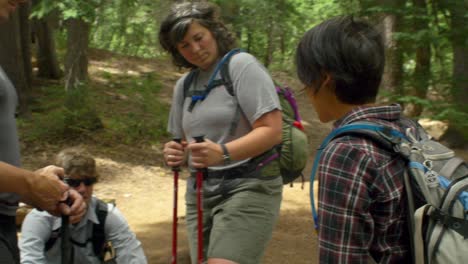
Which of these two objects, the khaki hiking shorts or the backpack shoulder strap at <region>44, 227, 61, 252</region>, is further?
the backpack shoulder strap at <region>44, 227, 61, 252</region>

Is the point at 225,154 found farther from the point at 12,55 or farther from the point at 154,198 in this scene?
the point at 12,55

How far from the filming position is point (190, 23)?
2.98 meters

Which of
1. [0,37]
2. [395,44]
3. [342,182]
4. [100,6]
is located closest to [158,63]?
[0,37]

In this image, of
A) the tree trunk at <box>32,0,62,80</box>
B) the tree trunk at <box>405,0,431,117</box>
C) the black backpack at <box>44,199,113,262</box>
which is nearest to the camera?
the black backpack at <box>44,199,113,262</box>

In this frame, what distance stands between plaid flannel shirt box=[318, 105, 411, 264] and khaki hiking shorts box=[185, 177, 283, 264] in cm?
116

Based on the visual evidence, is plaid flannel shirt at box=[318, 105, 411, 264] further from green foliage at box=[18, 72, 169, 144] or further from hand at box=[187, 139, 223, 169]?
green foliage at box=[18, 72, 169, 144]

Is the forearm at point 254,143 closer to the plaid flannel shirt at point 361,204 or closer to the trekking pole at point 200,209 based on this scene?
the trekking pole at point 200,209

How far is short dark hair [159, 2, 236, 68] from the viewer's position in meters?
2.98

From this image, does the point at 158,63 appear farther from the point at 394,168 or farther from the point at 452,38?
the point at 394,168

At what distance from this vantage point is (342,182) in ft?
4.97

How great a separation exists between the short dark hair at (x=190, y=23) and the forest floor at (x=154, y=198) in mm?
1891

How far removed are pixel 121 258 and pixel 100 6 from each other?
6.17 meters

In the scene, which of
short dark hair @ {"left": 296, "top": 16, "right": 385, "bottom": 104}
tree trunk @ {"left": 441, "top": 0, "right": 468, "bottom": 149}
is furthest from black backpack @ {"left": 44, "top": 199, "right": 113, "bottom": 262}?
tree trunk @ {"left": 441, "top": 0, "right": 468, "bottom": 149}

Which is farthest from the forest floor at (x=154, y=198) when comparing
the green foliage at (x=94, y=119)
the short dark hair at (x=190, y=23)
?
the short dark hair at (x=190, y=23)
